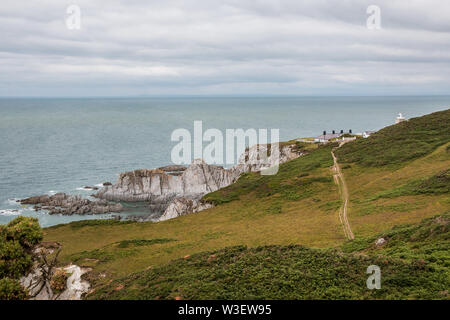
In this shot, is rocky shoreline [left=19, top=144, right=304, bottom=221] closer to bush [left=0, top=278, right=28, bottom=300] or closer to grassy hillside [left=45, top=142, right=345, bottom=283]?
grassy hillside [left=45, top=142, right=345, bottom=283]

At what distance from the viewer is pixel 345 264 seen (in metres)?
22.0

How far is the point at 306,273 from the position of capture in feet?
70.0

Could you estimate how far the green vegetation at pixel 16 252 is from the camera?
72.1ft

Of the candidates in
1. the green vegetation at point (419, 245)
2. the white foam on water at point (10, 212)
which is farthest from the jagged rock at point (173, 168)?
the green vegetation at point (419, 245)

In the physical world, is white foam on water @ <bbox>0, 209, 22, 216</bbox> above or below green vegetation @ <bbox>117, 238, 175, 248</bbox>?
below

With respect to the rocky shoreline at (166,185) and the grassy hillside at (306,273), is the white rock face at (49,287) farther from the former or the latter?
the rocky shoreline at (166,185)

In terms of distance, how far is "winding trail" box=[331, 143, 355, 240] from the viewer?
35541 millimetres

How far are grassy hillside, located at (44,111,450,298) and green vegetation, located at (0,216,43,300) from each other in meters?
5.29

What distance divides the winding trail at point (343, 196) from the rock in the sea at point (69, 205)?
45010 millimetres

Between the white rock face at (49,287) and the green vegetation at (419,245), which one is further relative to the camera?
the white rock face at (49,287)

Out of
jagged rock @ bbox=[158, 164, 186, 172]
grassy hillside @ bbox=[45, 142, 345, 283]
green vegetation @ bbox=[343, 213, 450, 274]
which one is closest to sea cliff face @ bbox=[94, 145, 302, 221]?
grassy hillside @ bbox=[45, 142, 345, 283]
